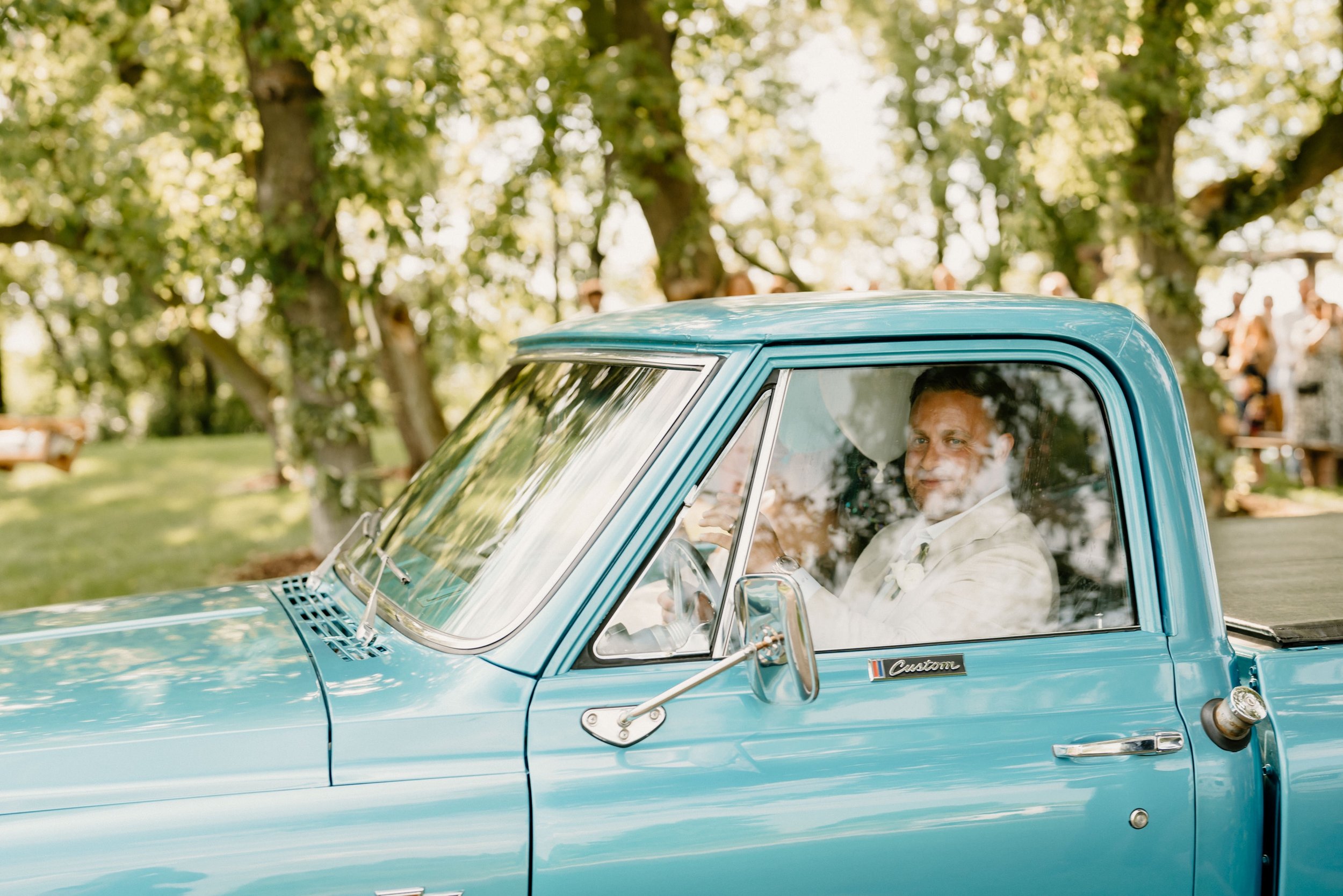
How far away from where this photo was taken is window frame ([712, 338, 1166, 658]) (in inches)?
90.0

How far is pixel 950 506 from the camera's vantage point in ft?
8.12

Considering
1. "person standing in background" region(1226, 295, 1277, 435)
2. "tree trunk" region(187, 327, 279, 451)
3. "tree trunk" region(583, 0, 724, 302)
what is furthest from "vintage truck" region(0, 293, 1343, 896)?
"person standing in background" region(1226, 295, 1277, 435)

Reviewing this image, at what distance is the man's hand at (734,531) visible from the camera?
2281mm

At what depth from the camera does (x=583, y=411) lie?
251cm

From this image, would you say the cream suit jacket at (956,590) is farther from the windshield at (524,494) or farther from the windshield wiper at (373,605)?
the windshield wiper at (373,605)

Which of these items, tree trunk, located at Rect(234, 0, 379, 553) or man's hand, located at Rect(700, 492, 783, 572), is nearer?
man's hand, located at Rect(700, 492, 783, 572)

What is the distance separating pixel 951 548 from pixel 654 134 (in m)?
7.14

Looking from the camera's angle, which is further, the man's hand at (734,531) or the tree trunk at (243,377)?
the tree trunk at (243,377)

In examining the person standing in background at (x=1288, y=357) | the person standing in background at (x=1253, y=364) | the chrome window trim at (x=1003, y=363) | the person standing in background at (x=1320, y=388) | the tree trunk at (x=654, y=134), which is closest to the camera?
the chrome window trim at (x=1003, y=363)

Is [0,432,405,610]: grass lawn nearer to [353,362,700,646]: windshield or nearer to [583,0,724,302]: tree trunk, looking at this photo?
[583,0,724,302]: tree trunk

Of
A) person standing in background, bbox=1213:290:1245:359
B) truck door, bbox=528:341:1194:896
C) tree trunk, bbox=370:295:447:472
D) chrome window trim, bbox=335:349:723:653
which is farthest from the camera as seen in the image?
person standing in background, bbox=1213:290:1245:359

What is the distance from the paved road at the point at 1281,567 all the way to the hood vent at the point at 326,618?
6.12ft

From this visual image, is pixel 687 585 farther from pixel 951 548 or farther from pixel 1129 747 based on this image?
pixel 1129 747

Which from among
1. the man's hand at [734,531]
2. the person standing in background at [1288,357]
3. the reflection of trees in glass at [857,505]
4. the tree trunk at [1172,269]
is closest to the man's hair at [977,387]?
the reflection of trees in glass at [857,505]
